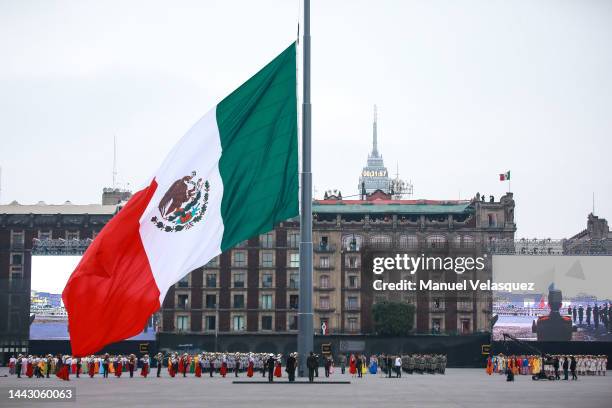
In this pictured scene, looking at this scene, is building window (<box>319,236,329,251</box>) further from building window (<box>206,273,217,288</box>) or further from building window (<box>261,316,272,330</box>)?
building window (<box>206,273,217,288</box>)

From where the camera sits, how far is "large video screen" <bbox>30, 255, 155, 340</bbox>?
12500 centimetres

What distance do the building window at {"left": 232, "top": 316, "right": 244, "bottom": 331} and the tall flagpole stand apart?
100.0 meters

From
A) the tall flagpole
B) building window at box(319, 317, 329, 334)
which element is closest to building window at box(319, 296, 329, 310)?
building window at box(319, 317, 329, 334)

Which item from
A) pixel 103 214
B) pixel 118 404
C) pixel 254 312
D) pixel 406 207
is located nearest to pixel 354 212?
pixel 406 207

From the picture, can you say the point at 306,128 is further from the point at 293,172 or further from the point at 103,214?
the point at 103,214

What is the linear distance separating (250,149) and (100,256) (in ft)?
23.3

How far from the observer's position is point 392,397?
4481cm

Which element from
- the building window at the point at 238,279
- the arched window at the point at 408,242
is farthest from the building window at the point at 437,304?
the building window at the point at 238,279

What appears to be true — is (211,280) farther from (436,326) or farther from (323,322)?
(436,326)

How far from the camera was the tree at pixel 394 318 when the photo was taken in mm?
143000

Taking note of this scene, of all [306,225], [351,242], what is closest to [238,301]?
[351,242]

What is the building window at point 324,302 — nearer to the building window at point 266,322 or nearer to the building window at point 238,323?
the building window at point 266,322

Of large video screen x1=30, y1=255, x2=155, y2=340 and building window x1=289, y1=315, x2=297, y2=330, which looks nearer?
large video screen x1=30, y1=255, x2=155, y2=340

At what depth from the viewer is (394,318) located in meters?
144
